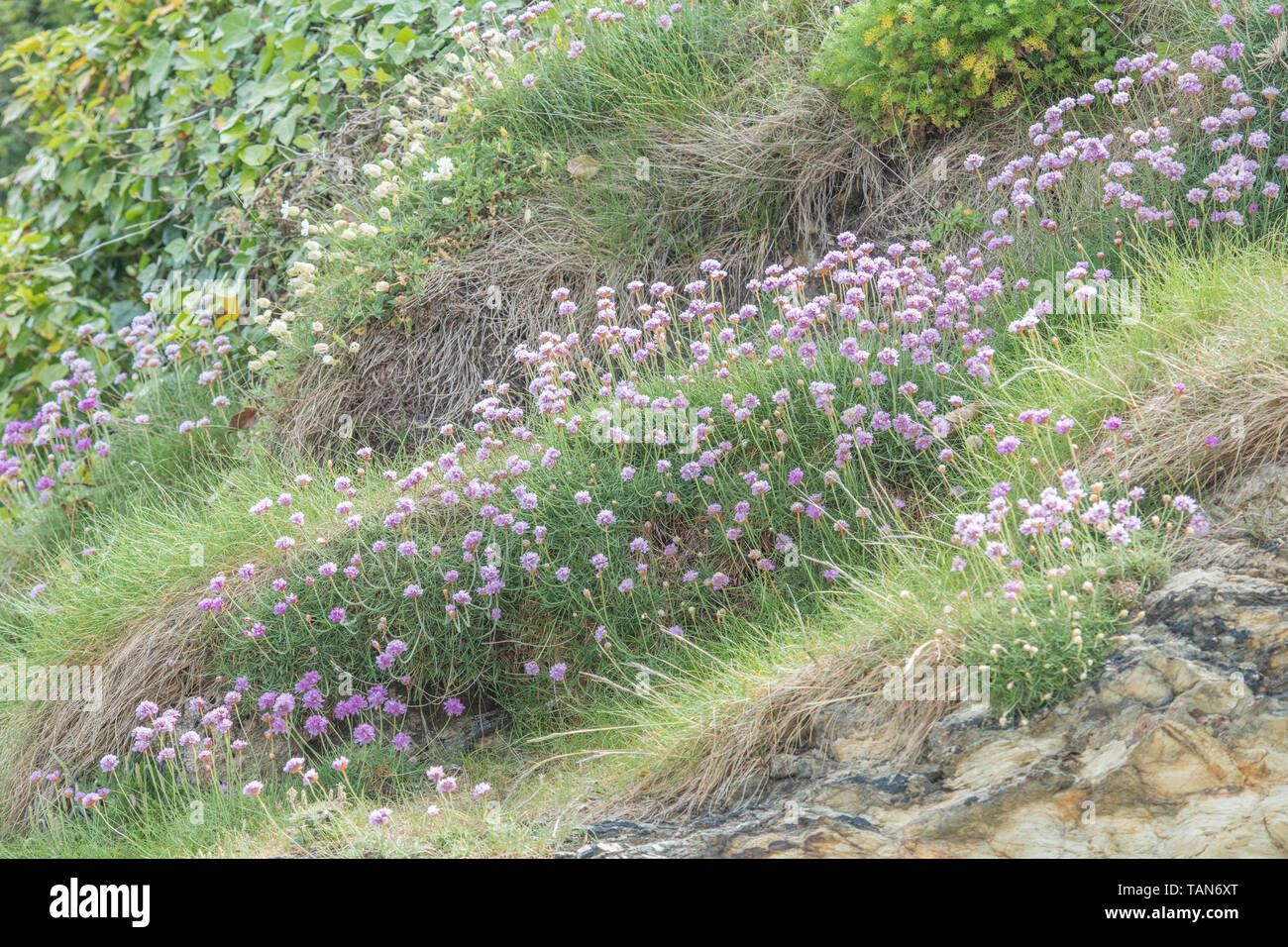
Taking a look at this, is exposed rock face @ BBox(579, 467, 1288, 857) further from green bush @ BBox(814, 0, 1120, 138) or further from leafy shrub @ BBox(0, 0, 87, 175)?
leafy shrub @ BBox(0, 0, 87, 175)

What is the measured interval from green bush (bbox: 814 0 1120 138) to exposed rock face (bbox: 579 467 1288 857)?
7.81 ft

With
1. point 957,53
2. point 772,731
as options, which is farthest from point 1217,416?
point 957,53

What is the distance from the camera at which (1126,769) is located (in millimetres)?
2414

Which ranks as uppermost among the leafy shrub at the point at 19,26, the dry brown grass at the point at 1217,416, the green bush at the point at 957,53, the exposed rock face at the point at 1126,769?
the leafy shrub at the point at 19,26

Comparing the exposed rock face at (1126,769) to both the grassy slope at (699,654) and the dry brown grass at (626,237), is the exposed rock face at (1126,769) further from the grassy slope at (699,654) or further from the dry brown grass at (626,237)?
the dry brown grass at (626,237)

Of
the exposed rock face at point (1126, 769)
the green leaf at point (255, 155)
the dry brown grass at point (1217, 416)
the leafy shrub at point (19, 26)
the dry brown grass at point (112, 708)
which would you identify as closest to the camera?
the exposed rock face at point (1126, 769)

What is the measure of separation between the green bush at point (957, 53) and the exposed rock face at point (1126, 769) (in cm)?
238

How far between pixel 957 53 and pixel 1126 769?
3.13 meters

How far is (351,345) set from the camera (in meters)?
5.00

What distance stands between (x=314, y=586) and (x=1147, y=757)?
2.68 m

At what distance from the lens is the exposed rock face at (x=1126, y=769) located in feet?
7.85

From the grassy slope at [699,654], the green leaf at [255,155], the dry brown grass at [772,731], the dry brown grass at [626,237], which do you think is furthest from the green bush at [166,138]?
the dry brown grass at [772,731]

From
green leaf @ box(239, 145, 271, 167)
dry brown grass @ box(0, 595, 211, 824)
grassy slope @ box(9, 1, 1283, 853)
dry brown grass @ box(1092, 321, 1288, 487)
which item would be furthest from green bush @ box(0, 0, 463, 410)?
dry brown grass @ box(1092, 321, 1288, 487)

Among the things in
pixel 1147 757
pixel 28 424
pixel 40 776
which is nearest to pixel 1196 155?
pixel 1147 757
